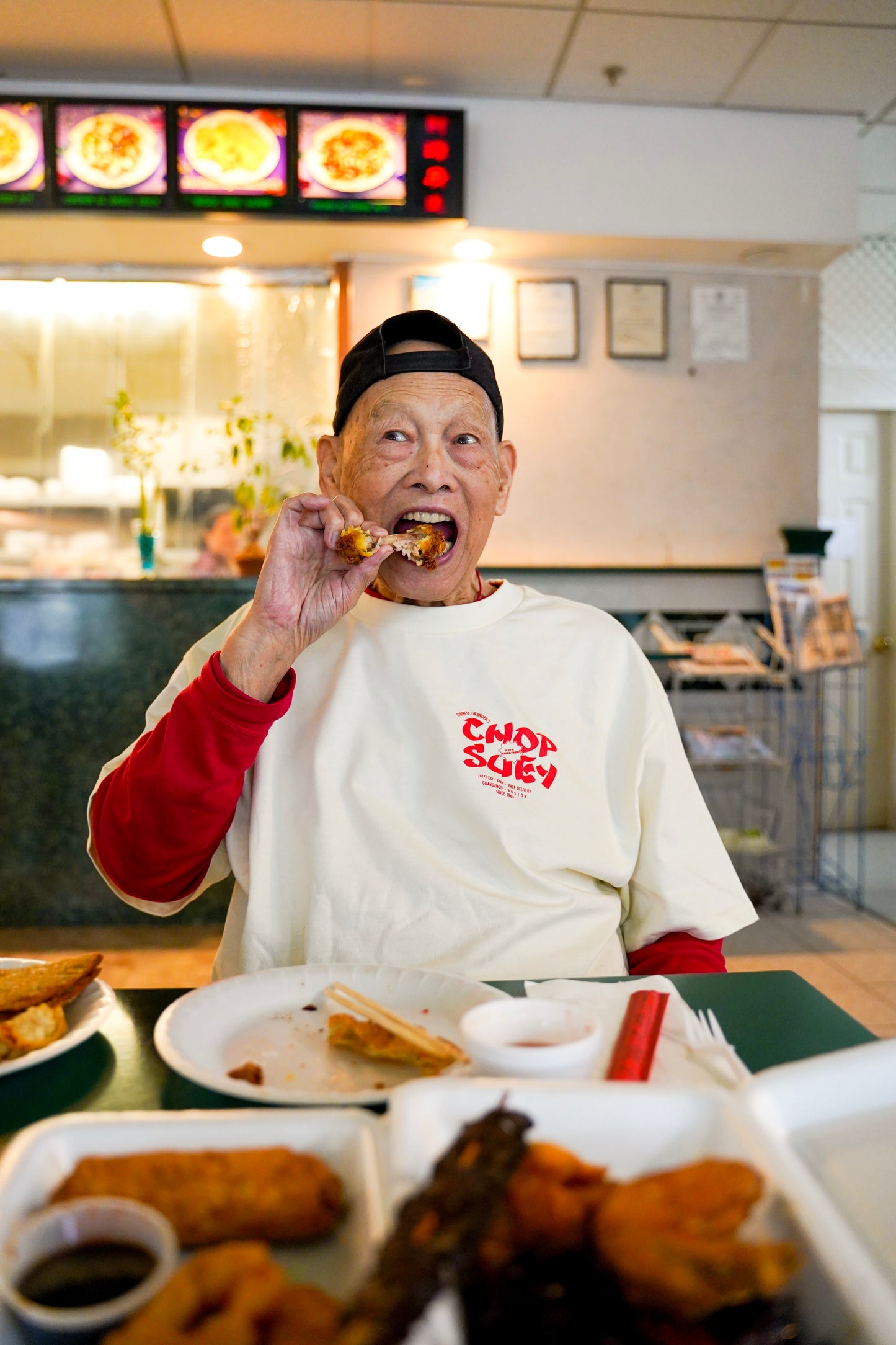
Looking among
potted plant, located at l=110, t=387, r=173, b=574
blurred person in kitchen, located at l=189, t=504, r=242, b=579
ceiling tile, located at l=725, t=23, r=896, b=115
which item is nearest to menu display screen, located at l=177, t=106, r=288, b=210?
potted plant, located at l=110, t=387, r=173, b=574

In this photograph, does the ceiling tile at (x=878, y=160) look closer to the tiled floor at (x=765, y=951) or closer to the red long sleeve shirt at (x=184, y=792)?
the tiled floor at (x=765, y=951)

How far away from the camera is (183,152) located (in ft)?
12.7

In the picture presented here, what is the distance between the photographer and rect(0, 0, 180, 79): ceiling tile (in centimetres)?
345

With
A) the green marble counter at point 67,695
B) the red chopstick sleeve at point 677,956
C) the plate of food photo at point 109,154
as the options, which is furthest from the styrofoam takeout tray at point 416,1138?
the plate of food photo at point 109,154

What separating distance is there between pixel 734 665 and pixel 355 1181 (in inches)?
153

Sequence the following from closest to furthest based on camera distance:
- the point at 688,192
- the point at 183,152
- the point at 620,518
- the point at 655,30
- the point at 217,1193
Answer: the point at 217,1193
the point at 655,30
the point at 183,152
the point at 688,192
the point at 620,518

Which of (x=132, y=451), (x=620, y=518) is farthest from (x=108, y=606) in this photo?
(x=620, y=518)

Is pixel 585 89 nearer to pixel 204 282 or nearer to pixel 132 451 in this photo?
pixel 204 282

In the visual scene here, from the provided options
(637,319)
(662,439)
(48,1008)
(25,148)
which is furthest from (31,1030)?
(637,319)

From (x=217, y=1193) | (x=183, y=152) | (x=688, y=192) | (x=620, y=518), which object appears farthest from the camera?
(x=620, y=518)

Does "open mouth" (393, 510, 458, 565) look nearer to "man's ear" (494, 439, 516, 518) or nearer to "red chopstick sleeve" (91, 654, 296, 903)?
"man's ear" (494, 439, 516, 518)

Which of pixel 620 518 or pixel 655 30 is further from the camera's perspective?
pixel 620 518

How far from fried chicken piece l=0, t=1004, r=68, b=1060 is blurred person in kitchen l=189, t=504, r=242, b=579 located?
375 centimetres

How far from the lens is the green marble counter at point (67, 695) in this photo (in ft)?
12.6
